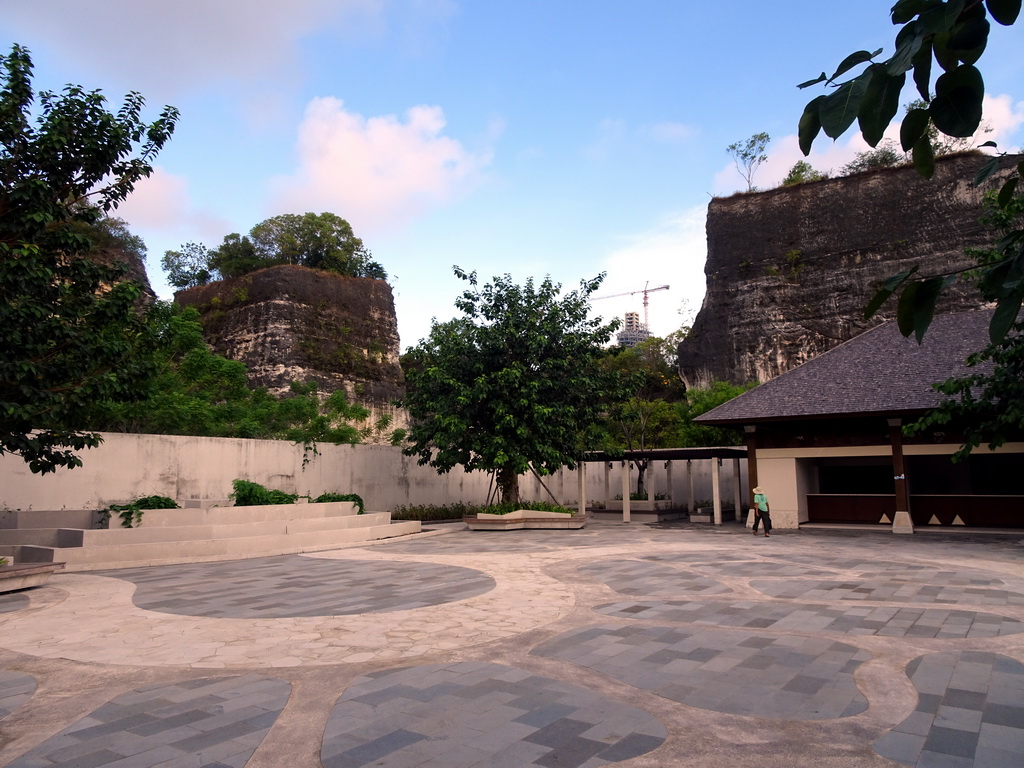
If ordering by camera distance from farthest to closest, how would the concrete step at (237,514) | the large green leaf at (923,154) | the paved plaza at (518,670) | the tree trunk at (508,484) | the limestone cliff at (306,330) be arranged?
the limestone cliff at (306,330)
the tree trunk at (508,484)
the concrete step at (237,514)
the paved plaza at (518,670)
the large green leaf at (923,154)

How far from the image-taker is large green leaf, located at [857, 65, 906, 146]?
1555 mm

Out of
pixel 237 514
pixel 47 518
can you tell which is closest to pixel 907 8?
pixel 237 514

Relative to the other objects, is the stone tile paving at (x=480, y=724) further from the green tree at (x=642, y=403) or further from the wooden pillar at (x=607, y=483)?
the wooden pillar at (x=607, y=483)

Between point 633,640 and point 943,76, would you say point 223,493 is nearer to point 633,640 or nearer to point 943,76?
point 633,640

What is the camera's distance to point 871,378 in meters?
20.1

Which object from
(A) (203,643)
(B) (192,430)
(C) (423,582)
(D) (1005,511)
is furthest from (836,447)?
(B) (192,430)

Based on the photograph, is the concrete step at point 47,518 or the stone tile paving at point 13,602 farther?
the concrete step at point 47,518

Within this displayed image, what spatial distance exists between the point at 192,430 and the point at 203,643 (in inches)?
625

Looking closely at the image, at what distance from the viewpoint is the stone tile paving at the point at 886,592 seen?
29.6ft

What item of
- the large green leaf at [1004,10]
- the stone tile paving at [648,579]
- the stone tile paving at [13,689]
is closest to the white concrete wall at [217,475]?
the stone tile paving at [13,689]

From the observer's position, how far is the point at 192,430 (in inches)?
837

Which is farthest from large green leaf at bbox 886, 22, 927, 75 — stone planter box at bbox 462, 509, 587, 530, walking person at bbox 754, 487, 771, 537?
stone planter box at bbox 462, 509, 587, 530

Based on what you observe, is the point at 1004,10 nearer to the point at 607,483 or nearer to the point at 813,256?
the point at 607,483

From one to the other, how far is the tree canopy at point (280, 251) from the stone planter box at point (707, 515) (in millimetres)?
34340
